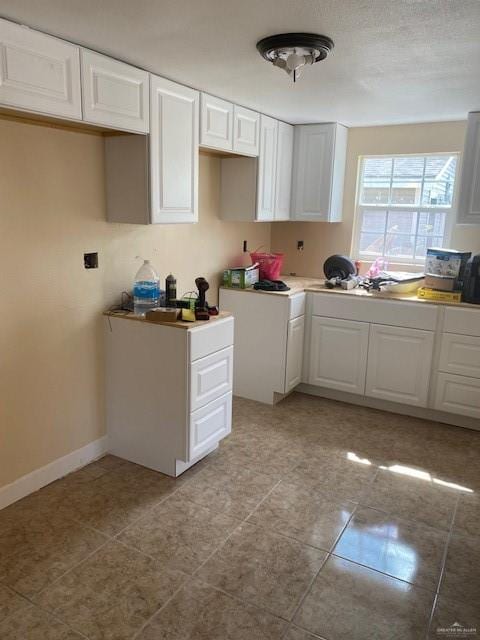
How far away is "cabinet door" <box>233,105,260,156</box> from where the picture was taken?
3.45 m

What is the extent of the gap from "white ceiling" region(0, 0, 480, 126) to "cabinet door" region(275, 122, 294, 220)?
0.84m

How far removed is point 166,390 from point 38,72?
1678mm

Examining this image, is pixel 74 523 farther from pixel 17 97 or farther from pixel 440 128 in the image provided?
pixel 440 128

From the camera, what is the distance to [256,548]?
2.29 metres

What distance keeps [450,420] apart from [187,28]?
316cm

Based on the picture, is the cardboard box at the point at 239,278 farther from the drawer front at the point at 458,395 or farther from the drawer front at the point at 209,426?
the drawer front at the point at 458,395

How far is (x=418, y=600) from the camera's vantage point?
2002 mm

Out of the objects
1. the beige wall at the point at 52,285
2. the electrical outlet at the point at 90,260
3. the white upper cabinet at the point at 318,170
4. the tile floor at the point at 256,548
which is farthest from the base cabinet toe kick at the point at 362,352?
the electrical outlet at the point at 90,260

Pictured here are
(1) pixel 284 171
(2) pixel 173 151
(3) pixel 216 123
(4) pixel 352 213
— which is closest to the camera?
(2) pixel 173 151

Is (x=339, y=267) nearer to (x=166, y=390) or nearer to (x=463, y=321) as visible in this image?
(x=463, y=321)

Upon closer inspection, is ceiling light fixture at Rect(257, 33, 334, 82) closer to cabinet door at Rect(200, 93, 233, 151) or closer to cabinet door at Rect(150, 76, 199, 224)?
cabinet door at Rect(150, 76, 199, 224)

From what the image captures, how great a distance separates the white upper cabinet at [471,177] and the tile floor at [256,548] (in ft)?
5.41

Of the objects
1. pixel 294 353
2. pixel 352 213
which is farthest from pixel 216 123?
pixel 294 353

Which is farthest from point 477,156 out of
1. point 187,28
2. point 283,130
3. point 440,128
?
point 187,28
